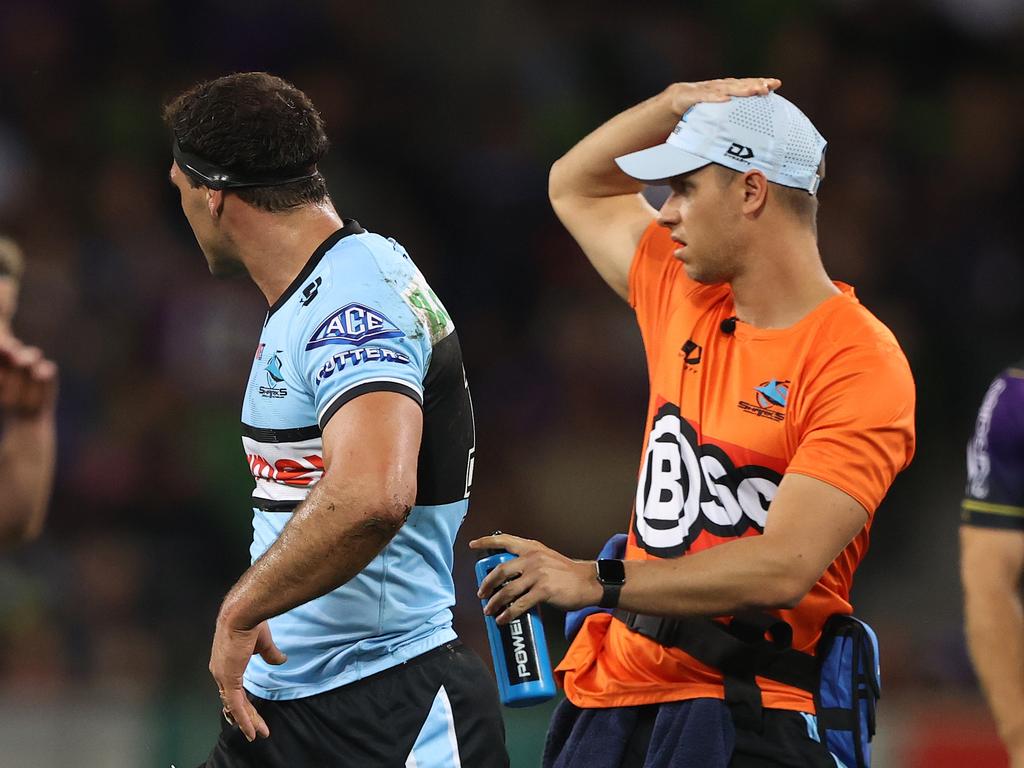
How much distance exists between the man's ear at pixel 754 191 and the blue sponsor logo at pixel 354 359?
3.42 feet

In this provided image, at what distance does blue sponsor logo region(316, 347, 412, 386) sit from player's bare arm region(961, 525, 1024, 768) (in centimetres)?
155

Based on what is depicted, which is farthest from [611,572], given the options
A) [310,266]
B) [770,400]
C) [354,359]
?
[310,266]

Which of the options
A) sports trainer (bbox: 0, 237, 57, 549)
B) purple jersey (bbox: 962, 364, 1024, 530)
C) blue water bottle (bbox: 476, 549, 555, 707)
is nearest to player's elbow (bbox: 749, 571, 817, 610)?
blue water bottle (bbox: 476, 549, 555, 707)

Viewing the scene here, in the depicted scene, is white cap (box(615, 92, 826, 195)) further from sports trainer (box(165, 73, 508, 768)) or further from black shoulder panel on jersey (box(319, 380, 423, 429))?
black shoulder panel on jersey (box(319, 380, 423, 429))

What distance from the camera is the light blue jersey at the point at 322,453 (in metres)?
3.32

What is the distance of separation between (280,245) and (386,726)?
3.79 ft

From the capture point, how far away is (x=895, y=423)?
11.3 ft

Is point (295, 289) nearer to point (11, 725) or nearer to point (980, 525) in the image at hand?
point (980, 525)

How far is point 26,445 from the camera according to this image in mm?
4289

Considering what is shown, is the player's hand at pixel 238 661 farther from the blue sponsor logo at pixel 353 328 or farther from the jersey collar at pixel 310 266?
the jersey collar at pixel 310 266

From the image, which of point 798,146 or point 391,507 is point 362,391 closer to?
point 391,507

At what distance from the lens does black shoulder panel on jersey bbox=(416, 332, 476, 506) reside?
3518 mm

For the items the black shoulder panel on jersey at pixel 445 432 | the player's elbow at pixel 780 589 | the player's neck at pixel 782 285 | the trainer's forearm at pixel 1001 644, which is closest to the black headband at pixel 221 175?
the black shoulder panel on jersey at pixel 445 432

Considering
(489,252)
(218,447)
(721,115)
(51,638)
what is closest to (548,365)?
(489,252)
